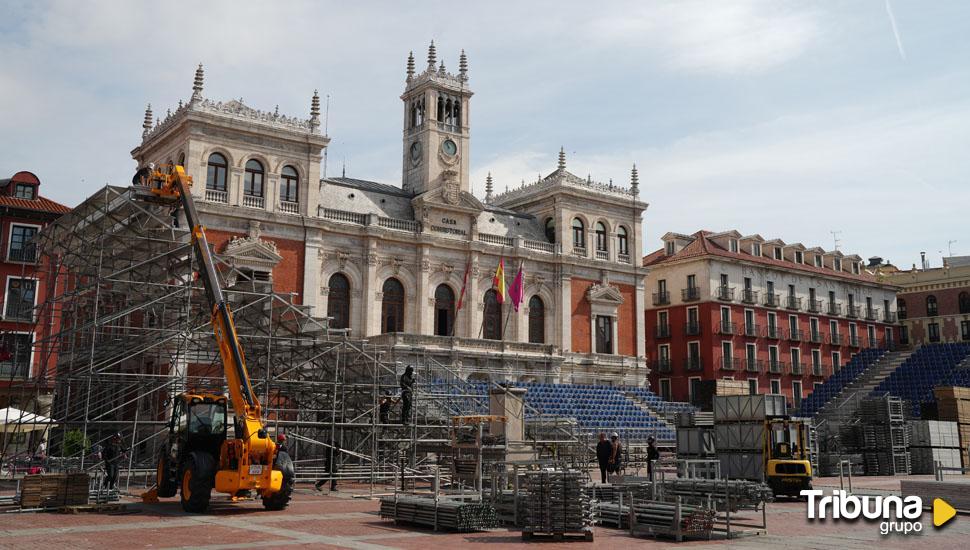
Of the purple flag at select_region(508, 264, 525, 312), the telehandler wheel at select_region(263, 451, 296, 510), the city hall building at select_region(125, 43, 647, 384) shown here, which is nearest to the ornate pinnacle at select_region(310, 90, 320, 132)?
the city hall building at select_region(125, 43, 647, 384)

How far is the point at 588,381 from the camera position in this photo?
48.7 meters

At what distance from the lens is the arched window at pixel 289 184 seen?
134 ft

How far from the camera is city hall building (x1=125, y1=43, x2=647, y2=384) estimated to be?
3909cm

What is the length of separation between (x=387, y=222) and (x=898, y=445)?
24.8m

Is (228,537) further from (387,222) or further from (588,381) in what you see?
(588,381)

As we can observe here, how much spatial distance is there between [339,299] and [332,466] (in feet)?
56.0

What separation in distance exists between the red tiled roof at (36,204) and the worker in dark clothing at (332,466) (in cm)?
2483

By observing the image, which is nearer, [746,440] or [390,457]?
[746,440]

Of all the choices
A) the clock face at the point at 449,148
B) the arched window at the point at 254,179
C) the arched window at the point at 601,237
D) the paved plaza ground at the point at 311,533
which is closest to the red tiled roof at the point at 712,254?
the arched window at the point at 601,237

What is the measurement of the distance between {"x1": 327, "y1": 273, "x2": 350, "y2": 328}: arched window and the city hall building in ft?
0.17

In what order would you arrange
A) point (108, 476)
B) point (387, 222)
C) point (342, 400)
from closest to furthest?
point (108, 476)
point (342, 400)
point (387, 222)

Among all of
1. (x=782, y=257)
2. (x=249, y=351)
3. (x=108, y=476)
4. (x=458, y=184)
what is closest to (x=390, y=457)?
(x=249, y=351)

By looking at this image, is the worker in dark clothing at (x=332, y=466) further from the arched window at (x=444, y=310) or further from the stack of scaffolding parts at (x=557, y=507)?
the arched window at (x=444, y=310)

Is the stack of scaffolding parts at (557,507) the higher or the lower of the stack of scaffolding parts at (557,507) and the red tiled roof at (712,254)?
the lower
